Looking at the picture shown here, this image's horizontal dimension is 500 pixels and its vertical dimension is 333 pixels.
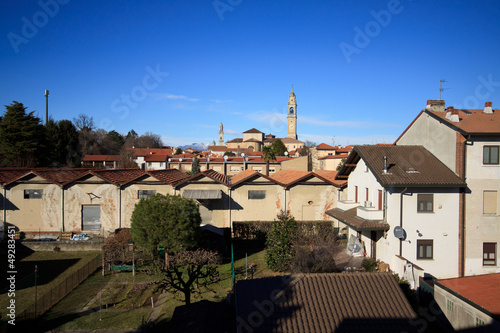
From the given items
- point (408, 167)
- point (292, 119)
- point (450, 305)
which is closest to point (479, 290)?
point (450, 305)

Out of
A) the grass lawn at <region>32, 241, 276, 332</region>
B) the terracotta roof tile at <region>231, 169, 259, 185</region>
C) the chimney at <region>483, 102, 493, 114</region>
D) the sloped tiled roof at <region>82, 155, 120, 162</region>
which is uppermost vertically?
the chimney at <region>483, 102, 493, 114</region>

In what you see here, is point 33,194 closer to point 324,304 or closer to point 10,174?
point 10,174

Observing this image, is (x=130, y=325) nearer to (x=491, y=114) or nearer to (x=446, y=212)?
(x=446, y=212)

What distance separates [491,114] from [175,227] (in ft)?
59.9

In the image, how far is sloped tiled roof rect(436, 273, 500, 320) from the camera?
10.4 metres

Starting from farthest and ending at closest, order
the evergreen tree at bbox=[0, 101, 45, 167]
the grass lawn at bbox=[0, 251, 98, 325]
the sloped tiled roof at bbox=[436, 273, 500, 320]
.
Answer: the evergreen tree at bbox=[0, 101, 45, 167], the grass lawn at bbox=[0, 251, 98, 325], the sloped tiled roof at bbox=[436, 273, 500, 320]

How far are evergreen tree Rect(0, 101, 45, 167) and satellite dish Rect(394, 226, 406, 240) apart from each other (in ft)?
144

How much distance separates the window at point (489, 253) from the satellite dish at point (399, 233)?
4641 millimetres

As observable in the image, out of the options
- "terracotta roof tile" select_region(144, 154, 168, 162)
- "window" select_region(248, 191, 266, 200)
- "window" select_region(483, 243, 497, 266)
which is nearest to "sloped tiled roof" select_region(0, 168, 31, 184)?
"window" select_region(248, 191, 266, 200)

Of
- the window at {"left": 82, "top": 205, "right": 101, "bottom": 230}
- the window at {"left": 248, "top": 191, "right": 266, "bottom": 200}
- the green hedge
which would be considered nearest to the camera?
the green hedge

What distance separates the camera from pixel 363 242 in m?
19.4

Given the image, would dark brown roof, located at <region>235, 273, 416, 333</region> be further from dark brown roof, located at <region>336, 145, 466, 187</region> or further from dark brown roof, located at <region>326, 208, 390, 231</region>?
dark brown roof, located at <region>336, 145, 466, 187</region>

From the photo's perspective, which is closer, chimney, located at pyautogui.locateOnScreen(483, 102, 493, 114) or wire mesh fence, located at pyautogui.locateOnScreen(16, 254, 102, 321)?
wire mesh fence, located at pyautogui.locateOnScreen(16, 254, 102, 321)

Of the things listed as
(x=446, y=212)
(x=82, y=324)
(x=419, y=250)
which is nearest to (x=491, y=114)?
(x=446, y=212)
